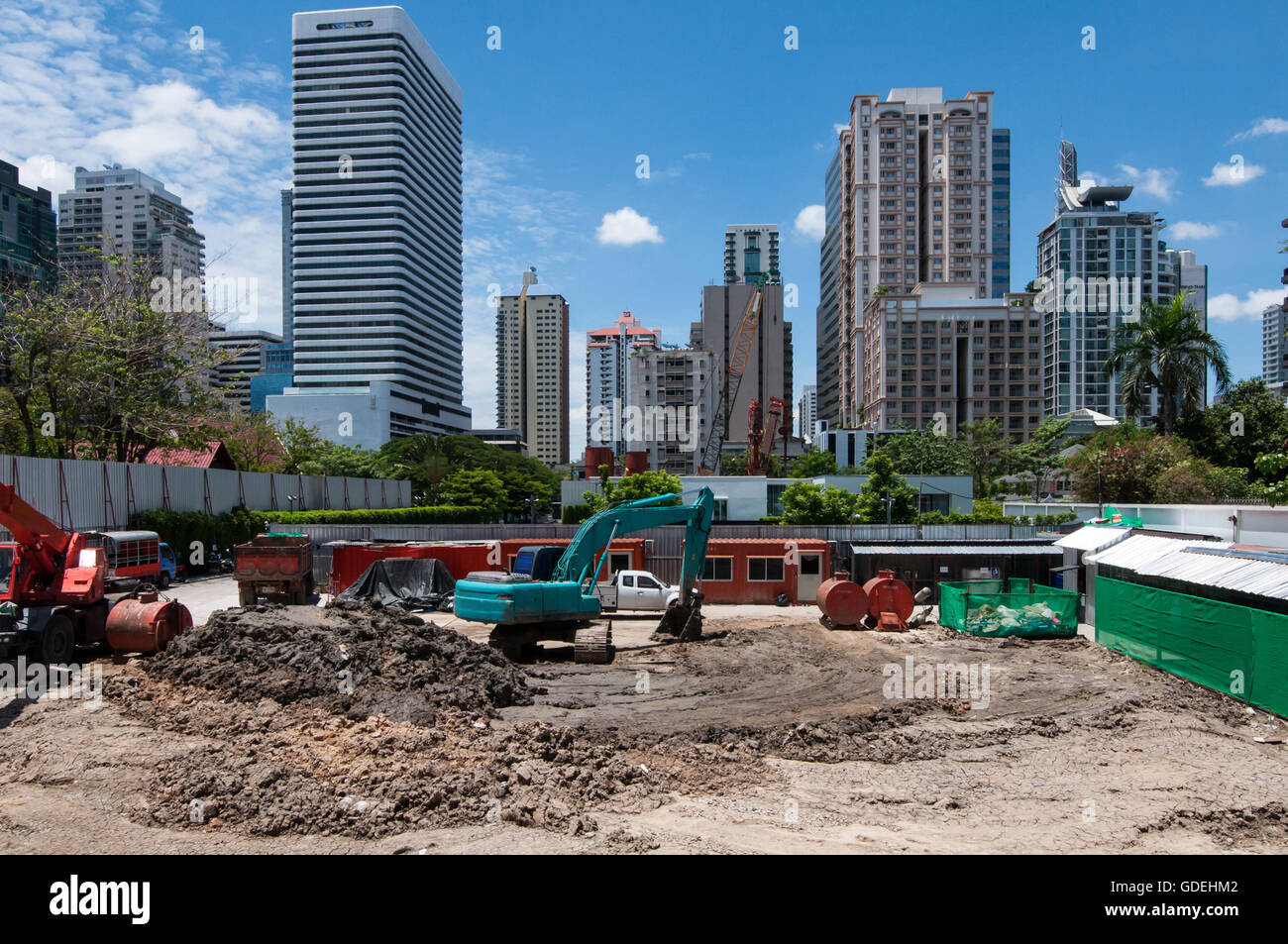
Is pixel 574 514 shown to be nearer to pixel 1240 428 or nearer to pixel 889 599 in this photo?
pixel 889 599

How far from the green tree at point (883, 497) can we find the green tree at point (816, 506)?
2.24 m

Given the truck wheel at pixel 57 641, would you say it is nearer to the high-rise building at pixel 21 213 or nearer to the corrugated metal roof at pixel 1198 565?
the corrugated metal roof at pixel 1198 565

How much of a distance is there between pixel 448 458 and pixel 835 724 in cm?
7980

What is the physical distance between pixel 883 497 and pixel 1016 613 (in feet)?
84.7

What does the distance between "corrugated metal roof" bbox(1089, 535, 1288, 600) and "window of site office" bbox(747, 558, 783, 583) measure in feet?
33.9

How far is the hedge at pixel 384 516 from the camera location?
149 ft

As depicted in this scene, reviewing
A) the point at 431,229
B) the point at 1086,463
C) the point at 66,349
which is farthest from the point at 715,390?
the point at 66,349

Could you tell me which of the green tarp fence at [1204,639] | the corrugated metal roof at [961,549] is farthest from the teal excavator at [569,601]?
the green tarp fence at [1204,639]

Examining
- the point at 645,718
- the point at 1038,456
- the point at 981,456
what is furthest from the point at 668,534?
the point at 981,456

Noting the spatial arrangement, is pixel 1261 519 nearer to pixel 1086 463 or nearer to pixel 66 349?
pixel 1086 463

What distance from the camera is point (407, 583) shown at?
90.2 feet

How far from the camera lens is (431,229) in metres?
172

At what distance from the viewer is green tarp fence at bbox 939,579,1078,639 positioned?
2319 cm

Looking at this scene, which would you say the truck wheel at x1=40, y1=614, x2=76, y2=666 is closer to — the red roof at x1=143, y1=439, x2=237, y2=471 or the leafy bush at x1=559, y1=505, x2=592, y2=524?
the red roof at x1=143, y1=439, x2=237, y2=471
